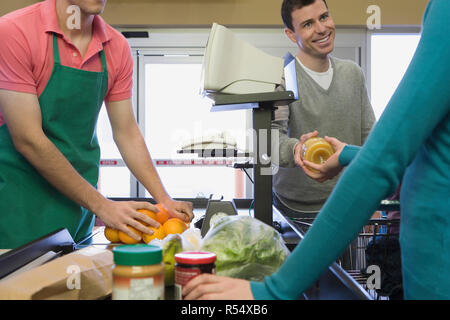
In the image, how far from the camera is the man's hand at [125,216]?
3.83ft

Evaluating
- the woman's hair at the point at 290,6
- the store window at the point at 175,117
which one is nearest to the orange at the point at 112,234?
the woman's hair at the point at 290,6

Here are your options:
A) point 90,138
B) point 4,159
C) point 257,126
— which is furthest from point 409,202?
point 4,159

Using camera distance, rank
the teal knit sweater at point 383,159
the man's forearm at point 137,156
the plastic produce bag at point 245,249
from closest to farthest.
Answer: the teal knit sweater at point 383,159, the plastic produce bag at point 245,249, the man's forearm at point 137,156

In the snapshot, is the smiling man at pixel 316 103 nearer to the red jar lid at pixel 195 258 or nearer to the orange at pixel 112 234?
the orange at pixel 112 234

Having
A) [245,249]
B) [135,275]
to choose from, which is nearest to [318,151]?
[245,249]

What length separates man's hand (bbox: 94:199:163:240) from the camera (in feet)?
3.83

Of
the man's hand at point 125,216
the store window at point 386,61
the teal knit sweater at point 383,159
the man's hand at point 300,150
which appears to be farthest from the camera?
the store window at point 386,61

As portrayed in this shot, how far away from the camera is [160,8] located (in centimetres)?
388

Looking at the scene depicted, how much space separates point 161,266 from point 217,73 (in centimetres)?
69

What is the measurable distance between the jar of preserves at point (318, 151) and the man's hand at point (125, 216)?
1.54ft

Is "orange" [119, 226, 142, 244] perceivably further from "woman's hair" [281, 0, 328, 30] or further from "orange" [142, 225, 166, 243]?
"woman's hair" [281, 0, 328, 30]

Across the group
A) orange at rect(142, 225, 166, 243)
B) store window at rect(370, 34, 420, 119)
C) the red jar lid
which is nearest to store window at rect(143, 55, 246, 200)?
store window at rect(370, 34, 420, 119)

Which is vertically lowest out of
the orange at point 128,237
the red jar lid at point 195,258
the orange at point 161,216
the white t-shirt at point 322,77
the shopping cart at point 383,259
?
the shopping cart at point 383,259

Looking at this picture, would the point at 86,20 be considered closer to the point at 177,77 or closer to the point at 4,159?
the point at 4,159
